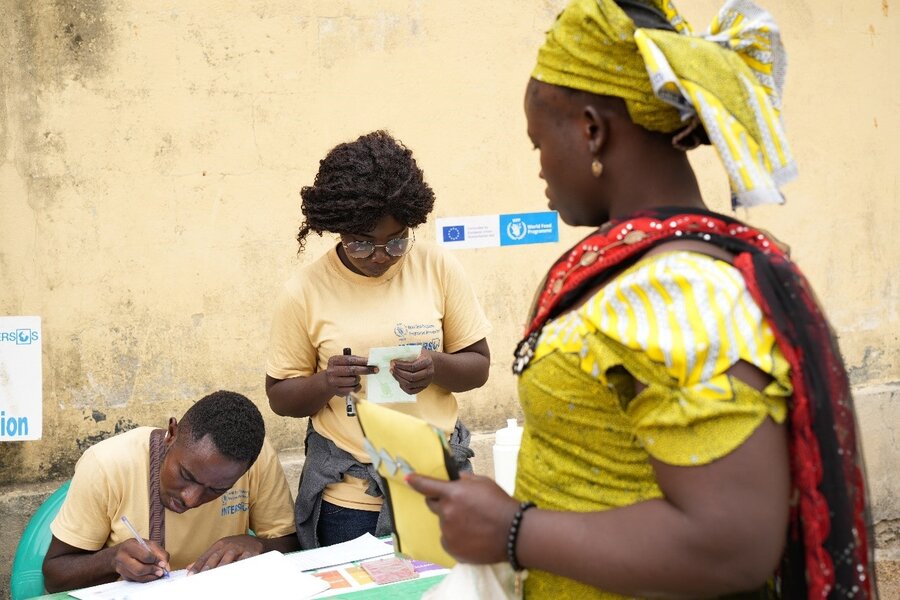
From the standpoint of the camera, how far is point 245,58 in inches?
174

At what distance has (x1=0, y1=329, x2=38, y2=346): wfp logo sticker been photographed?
13.5 feet

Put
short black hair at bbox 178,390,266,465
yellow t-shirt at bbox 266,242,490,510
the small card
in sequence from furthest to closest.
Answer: yellow t-shirt at bbox 266,242,490,510
short black hair at bbox 178,390,266,465
the small card

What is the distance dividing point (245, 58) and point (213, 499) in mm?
2298

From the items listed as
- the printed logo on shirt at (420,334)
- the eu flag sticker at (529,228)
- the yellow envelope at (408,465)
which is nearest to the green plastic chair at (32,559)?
the printed logo on shirt at (420,334)

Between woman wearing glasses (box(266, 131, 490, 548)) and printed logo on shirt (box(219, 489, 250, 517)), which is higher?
woman wearing glasses (box(266, 131, 490, 548))

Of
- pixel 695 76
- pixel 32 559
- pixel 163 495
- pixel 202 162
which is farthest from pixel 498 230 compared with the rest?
pixel 695 76

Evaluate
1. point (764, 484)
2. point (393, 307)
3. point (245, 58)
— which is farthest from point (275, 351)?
point (764, 484)

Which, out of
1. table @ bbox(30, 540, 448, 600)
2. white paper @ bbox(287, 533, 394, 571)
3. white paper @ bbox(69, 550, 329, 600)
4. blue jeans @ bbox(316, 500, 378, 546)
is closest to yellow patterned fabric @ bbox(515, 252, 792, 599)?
table @ bbox(30, 540, 448, 600)

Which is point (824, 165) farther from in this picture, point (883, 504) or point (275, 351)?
point (275, 351)

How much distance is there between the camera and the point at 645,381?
121 cm

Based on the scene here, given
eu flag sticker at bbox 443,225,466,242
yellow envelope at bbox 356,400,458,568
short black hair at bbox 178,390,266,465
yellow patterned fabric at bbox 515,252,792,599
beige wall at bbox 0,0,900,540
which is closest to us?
yellow patterned fabric at bbox 515,252,792,599

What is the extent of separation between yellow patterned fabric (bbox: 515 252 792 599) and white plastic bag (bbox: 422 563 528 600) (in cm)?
11

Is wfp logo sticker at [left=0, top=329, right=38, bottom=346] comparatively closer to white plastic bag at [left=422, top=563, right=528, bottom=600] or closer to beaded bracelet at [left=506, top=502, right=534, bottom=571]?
white plastic bag at [left=422, top=563, right=528, bottom=600]

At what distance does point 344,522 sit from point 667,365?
6.61ft
